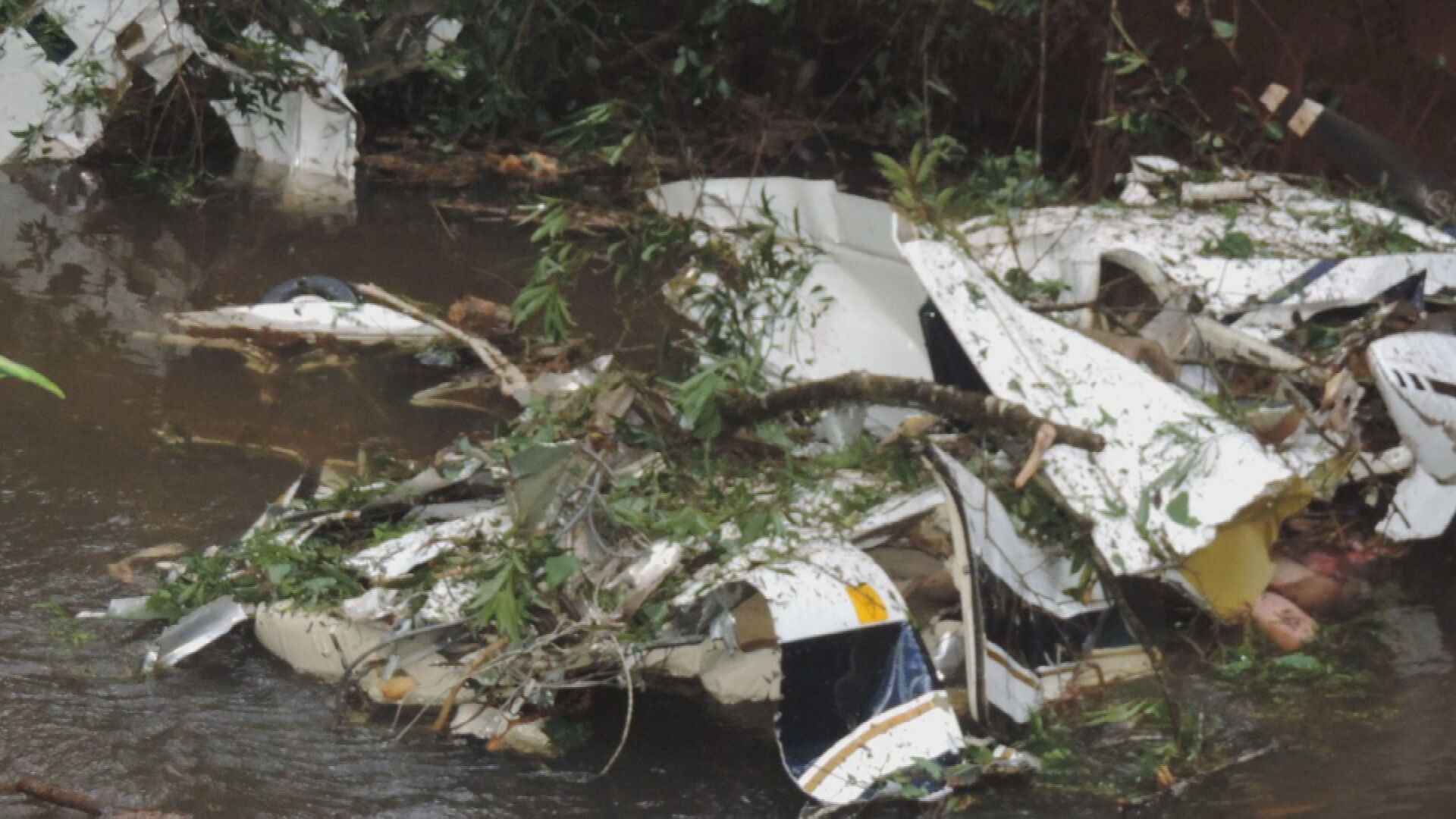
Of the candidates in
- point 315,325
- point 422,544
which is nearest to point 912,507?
point 422,544

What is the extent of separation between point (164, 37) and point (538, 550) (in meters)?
4.96

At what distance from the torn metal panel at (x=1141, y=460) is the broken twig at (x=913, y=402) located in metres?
0.14

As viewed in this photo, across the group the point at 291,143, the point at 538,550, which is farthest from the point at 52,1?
the point at 538,550

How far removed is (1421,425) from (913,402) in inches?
52.8

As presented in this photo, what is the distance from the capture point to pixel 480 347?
4.74 metres

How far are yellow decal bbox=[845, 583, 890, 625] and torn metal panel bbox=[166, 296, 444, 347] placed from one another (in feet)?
8.68

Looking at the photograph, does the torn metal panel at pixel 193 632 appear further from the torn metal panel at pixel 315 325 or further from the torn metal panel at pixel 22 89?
the torn metal panel at pixel 22 89

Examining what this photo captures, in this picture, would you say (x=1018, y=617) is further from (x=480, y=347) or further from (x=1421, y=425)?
(x=480, y=347)

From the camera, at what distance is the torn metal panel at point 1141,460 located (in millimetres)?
3012

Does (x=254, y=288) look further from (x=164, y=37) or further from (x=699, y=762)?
(x=699, y=762)

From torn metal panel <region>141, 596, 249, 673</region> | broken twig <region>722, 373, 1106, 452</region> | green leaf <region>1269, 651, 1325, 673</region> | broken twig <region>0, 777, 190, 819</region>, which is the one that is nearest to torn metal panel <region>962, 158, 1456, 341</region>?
broken twig <region>722, 373, 1106, 452</region>

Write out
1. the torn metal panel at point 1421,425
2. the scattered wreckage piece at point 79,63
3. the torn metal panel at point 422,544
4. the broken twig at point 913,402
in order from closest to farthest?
the broken twig at point 913,402, the torn metal panel at point 422,544, the torn metal panel at point 1421,425, the scattered wreckage piece at point 79,63

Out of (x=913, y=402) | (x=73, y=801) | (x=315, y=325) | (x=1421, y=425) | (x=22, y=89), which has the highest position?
(x=22, y=89)

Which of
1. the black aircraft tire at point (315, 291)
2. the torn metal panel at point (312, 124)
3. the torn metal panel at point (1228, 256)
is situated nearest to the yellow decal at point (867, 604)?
the torn metal panel at point (1228, 256)
